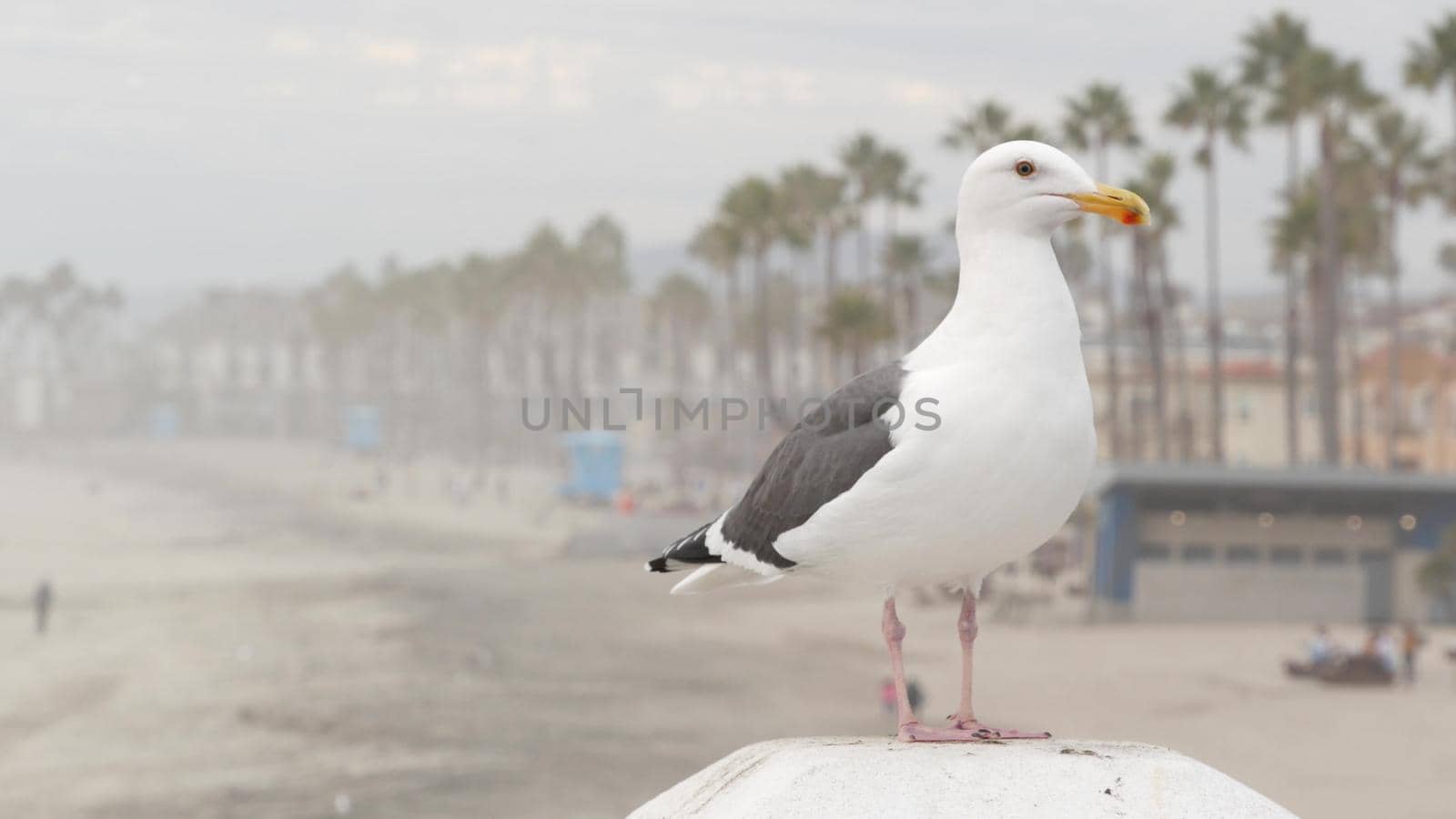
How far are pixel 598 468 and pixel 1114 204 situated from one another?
297ft

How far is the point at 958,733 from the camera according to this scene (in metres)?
7.01

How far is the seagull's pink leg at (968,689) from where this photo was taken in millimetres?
6945

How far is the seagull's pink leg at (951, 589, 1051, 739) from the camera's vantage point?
6945 millimetres

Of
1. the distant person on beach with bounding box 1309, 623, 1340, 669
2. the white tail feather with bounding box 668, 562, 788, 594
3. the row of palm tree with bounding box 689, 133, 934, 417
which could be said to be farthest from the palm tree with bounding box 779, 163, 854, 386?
the white tail feather with bounding box 668, 562, 788, 594

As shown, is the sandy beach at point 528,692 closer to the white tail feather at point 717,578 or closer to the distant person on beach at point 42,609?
the distant person on beach at point 42,609

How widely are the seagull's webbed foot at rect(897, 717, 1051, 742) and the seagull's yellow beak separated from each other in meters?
2.18

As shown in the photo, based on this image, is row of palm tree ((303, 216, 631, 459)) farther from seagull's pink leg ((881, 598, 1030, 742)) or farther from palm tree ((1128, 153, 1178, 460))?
seagull's pink leg ((881, 598, 1030, 742))

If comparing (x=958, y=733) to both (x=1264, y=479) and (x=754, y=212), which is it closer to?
(x=1264, y=479)

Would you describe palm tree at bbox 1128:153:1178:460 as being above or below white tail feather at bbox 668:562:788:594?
above

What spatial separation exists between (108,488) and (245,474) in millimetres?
17547

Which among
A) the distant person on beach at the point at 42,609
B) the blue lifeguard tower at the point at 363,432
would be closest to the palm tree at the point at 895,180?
the distant person on beach at the point at 42,609

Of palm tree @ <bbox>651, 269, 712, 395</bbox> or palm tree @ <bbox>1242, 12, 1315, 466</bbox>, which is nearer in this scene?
palm tree @ <bbox>1242, 12, 1315, 466</bbox>

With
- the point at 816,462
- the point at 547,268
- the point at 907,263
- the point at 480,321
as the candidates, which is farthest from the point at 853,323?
the point at 480,321

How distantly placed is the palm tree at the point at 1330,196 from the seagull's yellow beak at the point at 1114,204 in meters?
53.8
